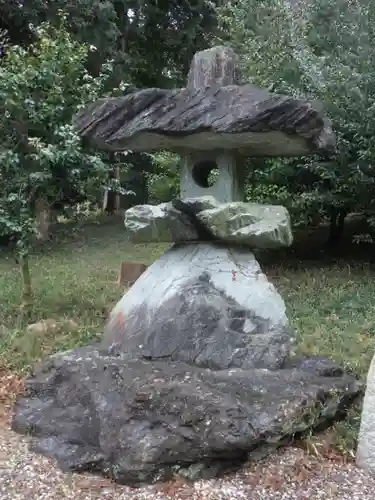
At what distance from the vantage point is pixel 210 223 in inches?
168

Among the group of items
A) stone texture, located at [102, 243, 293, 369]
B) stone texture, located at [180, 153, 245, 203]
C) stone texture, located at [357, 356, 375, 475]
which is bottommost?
stone texture, located at [357, 356, 375, 475]

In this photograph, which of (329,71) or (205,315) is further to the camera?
(329,71)

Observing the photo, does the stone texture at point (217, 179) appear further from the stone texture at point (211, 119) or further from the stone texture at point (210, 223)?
the stone texture at point (210, 223)

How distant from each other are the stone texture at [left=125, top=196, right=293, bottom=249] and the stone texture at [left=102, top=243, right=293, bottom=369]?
20 cm

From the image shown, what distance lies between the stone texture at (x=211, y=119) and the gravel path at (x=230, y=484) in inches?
82.9

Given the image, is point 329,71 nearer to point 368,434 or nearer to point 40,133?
point 40,133

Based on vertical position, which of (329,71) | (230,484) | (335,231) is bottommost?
(230,484)

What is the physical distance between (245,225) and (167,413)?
1.55 metres

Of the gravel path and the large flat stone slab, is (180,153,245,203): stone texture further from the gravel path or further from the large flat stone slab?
the gravel path

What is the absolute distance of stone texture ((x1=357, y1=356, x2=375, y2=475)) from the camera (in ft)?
11.7

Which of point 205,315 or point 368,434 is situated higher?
point 205,315

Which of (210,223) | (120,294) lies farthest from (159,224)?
(120,294)

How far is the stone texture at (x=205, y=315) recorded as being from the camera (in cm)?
417

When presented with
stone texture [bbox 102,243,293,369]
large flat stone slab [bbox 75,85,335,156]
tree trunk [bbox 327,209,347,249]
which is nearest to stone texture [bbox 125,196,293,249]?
stone texture [bbox 102,243,293,369]
